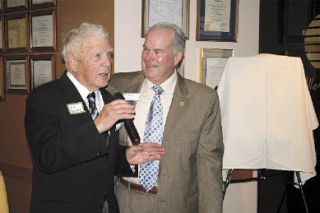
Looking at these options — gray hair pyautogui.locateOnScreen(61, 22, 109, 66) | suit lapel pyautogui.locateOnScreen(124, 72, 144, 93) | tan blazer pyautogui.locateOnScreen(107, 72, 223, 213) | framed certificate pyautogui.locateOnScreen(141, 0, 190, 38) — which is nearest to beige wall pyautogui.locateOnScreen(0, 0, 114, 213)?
framed certificate pyautogui.locateOnScreen(141, 0, 190, 38)

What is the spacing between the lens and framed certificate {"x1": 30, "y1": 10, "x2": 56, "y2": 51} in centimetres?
328

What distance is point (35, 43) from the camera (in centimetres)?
349

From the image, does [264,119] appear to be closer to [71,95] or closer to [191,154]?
[191,154]

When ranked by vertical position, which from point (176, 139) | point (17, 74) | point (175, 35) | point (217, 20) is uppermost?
point (217, 20)

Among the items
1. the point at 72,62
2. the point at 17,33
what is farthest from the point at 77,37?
the point at 17,33

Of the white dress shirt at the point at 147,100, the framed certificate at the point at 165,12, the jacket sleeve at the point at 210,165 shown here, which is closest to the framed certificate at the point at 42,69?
the framed certificate at the point at 165,12

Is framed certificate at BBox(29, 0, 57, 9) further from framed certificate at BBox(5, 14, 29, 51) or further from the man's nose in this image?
the man's nose

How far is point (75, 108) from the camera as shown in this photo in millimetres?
1857

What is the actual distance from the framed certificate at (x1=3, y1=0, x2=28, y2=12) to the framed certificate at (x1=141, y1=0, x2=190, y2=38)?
1.31 metres

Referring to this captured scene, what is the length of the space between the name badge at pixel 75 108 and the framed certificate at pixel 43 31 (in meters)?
1.59

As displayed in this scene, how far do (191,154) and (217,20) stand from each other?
62.5 inches

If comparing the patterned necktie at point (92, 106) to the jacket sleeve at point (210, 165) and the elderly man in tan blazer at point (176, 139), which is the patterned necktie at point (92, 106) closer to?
the elderly man in tan blazer at point (176, 139)

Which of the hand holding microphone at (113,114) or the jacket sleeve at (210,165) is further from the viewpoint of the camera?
the jacket sleeve at (210,165)

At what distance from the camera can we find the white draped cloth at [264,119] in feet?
9.00
